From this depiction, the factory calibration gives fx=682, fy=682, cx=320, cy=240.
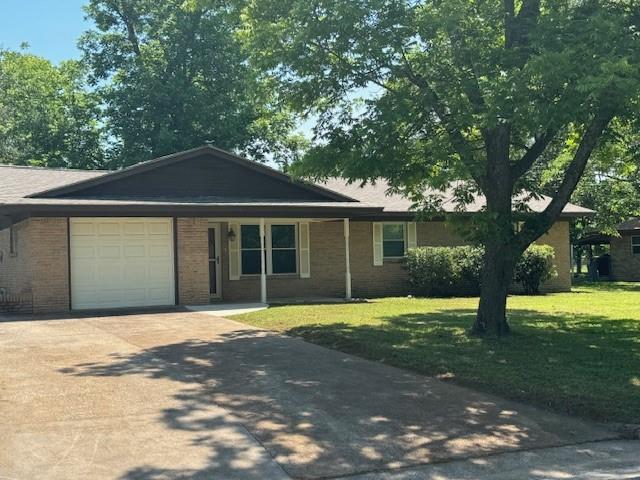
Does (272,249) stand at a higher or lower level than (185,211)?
lower

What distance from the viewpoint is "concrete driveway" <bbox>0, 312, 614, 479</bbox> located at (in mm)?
5570

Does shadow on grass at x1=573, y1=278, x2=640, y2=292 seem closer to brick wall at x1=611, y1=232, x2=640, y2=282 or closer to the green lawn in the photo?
brick wall at x1=611, y1=232, x2=640, y2=282

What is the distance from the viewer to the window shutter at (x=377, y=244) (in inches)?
875

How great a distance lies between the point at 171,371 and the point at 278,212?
381 inches

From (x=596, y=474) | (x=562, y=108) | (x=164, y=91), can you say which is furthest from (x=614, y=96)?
(x=164, y=91)

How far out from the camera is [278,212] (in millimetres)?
18281

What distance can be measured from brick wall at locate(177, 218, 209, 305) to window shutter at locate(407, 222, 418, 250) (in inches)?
302

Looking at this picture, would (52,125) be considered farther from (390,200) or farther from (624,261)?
(624,261)

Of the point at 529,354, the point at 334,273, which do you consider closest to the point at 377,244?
the point at 334,273

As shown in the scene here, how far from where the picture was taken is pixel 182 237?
1777 centimetres

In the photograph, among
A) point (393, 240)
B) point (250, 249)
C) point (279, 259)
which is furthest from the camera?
point (393, 240)

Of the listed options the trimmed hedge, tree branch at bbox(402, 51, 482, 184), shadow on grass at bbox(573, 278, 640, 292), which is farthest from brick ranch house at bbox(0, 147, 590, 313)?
shadow on grass at bbox(573, 278, 640, 292)

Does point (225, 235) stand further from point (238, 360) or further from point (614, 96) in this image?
point (614, 96)

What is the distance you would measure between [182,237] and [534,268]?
471 inches
